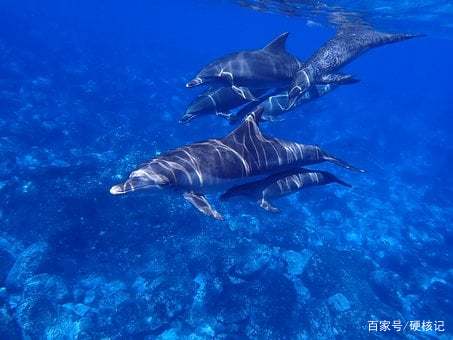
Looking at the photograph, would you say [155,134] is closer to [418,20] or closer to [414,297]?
[414,297]

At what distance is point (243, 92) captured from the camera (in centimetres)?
1020

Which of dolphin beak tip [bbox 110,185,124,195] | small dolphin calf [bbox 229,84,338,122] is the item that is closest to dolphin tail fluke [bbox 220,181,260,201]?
dolphin beak tip [bbox 110,185,124,195]

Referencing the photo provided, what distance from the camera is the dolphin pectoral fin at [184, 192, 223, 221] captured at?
6520 millimetres

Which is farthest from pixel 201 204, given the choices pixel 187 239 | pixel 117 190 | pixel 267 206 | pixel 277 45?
pixel 187 239

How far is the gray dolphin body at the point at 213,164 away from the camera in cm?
628

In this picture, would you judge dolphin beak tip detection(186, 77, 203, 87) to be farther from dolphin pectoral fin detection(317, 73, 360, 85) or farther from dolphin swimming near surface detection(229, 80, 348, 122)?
dolphin pectoral fin detection(317, 73, 360, 85)

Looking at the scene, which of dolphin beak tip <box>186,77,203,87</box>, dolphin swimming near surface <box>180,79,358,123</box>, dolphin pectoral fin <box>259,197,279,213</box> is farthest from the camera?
dolphin swimming near surface <box>180,79,358,123</box>

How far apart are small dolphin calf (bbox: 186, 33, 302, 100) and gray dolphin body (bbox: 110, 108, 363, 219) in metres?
2.58

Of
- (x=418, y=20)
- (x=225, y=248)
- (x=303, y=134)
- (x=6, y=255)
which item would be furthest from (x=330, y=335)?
(x=418, y=20)

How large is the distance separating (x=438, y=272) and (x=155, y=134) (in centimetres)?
1637

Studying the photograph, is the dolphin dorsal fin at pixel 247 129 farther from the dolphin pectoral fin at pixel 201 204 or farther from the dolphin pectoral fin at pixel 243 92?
the dolphin pectoral fin at pixel 243 92

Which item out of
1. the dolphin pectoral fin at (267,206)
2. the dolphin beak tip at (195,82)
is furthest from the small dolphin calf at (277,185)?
the dolphin beak tip at (195,82)

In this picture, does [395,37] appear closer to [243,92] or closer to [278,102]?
[278,102]

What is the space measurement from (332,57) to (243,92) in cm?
359
